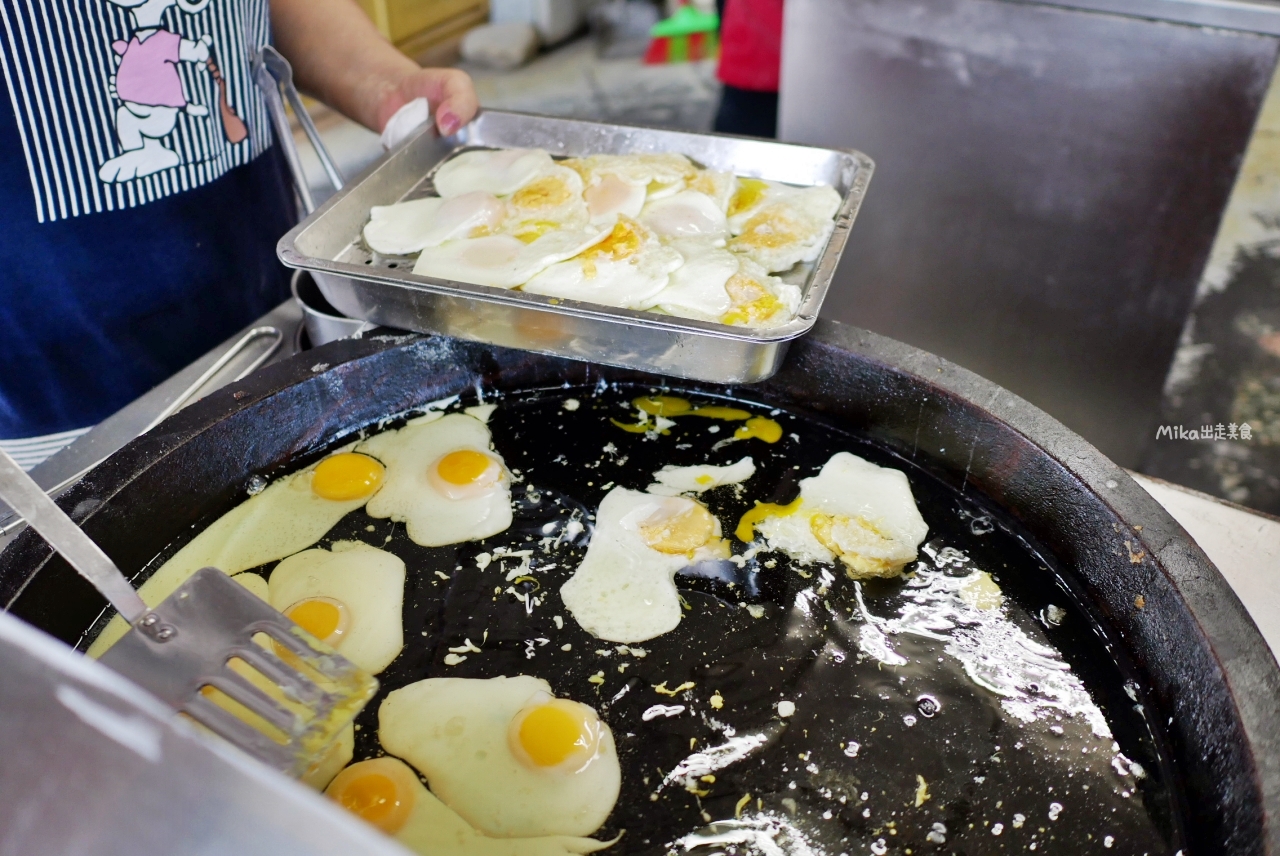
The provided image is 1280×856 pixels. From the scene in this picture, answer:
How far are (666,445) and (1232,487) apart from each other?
2.59 metres

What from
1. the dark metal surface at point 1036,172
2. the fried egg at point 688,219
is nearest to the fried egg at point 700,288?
the fried egg at point 688,219

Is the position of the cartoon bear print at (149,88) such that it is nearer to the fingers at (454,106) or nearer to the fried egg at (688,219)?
the fingers at (454,106)

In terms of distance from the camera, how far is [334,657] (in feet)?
3.33

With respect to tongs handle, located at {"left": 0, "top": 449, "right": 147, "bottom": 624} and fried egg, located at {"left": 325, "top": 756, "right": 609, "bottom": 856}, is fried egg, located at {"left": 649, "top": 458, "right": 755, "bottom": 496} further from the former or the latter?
tongs handle, located at {"left": 0, "top": 449, "right": 147, "bottom": 624}

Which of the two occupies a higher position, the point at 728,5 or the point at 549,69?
the point at 728,5

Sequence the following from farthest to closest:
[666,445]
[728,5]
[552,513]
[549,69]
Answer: [549,69] < [728,5] < [666,445] < [552,513]

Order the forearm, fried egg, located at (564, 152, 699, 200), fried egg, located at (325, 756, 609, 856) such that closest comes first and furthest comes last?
fried egg, located at (325, 756, 609, 856) → fried egg, located at (564, 152, 699, 200) → the forearm


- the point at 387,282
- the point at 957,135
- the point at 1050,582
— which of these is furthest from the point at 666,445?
the point at 957,135

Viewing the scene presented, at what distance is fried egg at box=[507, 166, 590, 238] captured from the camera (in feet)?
6.41

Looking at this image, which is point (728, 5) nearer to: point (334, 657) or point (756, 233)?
A: point (756, 233)

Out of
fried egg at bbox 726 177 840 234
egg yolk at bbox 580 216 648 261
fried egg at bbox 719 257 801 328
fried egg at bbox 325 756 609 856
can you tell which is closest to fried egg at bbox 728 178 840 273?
fried egg at bbox 726 177 840 234

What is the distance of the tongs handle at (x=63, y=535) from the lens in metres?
0.95

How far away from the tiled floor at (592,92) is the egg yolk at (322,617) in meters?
4.75

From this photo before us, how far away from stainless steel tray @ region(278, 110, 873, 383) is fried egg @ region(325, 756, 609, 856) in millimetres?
790
